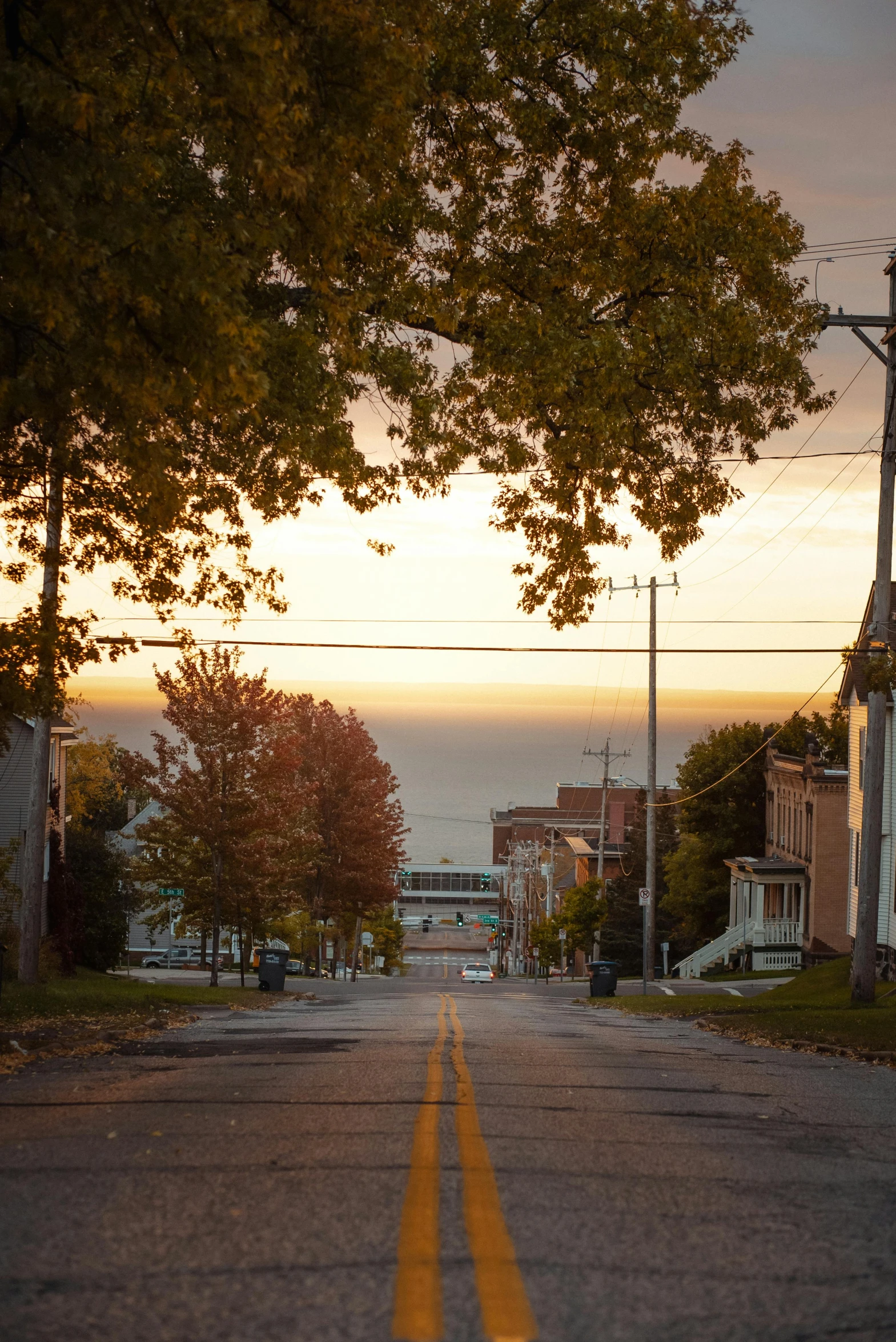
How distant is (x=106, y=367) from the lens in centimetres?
910

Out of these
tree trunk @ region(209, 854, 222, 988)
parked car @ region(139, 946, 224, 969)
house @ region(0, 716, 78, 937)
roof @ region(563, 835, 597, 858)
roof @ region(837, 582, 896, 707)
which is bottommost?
parked car @ region(139, 946, 224, 969)

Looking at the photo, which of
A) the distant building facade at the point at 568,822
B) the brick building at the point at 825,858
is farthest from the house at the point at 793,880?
the distant building facade at the point at 568,822

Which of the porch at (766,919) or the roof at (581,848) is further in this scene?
the roof at (581,848)

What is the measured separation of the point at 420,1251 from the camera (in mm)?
5047

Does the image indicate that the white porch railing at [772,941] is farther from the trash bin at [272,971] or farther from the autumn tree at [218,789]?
Answer: the autumn tree at [218,789]

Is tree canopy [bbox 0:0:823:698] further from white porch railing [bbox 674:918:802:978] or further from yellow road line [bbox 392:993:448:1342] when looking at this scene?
white porch railing [bbox 674:918:802:978]

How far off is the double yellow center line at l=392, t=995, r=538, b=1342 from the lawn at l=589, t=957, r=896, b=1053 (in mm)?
10348

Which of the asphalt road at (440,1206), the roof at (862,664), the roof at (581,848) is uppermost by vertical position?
the roof at (862,664)

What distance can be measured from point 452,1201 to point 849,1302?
73.0 inches

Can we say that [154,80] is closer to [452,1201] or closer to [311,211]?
[311,211]

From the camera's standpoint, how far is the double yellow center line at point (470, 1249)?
4.21 meters

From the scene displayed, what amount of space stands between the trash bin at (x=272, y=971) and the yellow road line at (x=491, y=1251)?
28.9 meters

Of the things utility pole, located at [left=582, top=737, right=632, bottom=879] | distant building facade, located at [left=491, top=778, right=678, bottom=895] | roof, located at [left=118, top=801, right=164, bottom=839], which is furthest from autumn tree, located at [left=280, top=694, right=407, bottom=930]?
distant building facade, located at [left=491, top=778, right=678, bottom=895]

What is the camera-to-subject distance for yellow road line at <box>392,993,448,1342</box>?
13.8 ft
